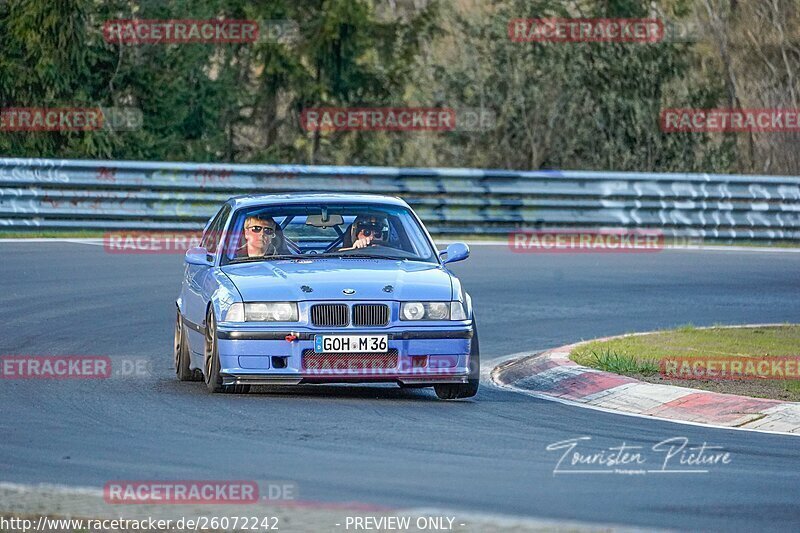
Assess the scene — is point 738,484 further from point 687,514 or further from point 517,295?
point 517,295

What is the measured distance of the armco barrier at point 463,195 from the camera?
23406 mm

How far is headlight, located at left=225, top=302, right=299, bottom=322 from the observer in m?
10.8

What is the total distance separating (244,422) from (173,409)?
0.80 m

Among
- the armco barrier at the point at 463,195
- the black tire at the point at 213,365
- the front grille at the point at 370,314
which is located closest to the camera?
the front grille at the point at 370,314

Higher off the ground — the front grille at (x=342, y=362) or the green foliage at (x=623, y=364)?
the front grille at (x=342, y=362)
